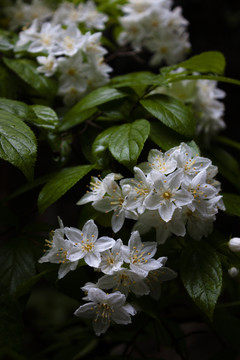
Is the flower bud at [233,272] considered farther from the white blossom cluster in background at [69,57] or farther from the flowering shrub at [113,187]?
the white blossom cluster in background at [69,57]

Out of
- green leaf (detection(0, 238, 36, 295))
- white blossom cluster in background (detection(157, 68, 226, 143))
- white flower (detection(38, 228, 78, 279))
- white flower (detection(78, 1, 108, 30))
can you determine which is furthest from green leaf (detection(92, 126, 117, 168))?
white flower (detection(78, 1, 108, 30))

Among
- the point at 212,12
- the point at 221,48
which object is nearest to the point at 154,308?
the point at 221,48

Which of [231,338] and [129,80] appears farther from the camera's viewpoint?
[231,338]

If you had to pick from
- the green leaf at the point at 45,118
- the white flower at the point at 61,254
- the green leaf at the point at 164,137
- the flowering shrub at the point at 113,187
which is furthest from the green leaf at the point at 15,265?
the green leaf at the point at 164,137

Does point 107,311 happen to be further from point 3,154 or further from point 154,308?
point 3,154

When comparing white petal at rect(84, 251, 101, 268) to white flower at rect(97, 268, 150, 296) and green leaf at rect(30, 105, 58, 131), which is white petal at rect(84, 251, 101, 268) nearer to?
white flower at rect(97, 268, 150, 296)

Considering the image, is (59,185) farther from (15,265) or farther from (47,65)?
(47,65)
